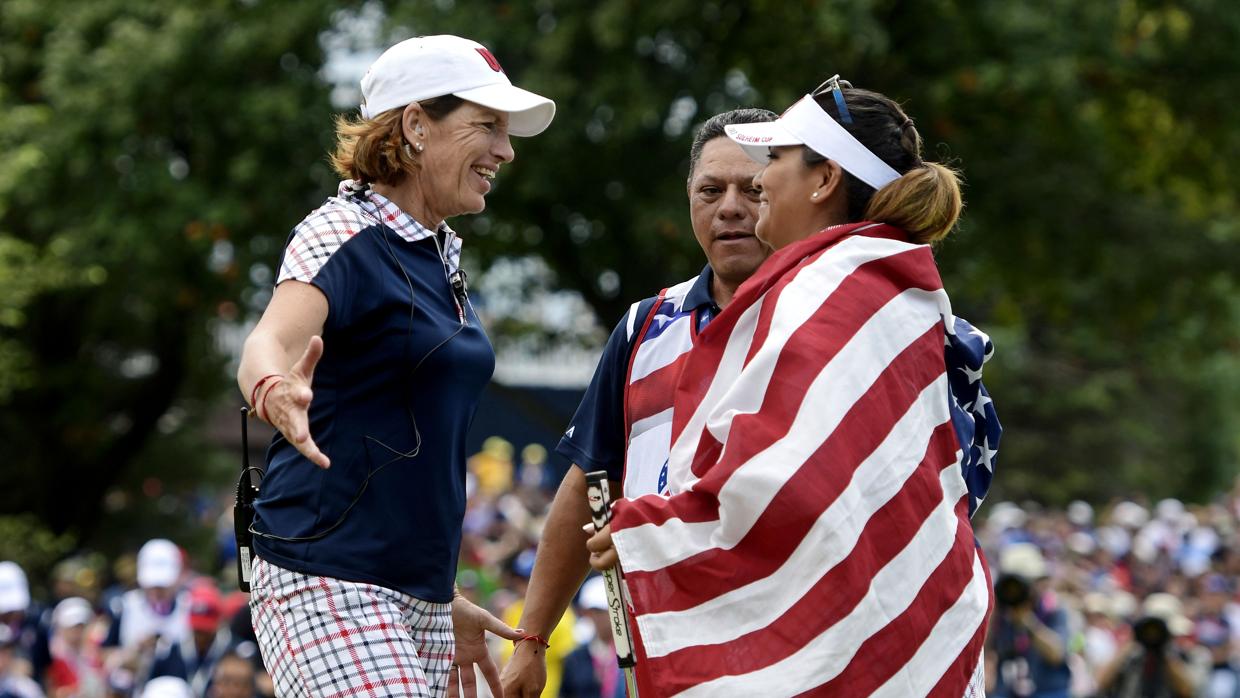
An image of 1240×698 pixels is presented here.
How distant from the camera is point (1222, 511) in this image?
27641mm

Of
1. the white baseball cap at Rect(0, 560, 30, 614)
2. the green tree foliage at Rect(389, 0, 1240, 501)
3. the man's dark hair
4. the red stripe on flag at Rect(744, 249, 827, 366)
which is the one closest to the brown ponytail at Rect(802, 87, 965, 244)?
the red stripe on flag at Rect(744, 249, 827, 366)

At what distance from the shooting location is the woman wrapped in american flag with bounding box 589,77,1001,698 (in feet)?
11.4

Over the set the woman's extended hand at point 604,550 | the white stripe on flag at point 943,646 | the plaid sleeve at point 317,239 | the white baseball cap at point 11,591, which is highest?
the plaid sleeve at point 317,239

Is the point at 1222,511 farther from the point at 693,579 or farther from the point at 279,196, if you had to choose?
Result: the point at 693,579

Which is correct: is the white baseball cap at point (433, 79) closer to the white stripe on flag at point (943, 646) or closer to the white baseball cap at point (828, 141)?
the white baseball cap at point (828, 141)

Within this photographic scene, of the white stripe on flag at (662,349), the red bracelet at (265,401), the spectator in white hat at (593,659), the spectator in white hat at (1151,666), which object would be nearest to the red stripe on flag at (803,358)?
the red bracelet at (265,401)

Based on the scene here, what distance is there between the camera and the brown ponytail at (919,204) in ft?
12.5

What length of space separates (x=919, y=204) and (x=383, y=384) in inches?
49.1

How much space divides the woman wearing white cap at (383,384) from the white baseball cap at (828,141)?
0.61 metres

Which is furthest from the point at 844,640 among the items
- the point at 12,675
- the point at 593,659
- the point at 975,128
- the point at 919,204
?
the point at 975,128

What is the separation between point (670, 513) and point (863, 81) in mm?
13613

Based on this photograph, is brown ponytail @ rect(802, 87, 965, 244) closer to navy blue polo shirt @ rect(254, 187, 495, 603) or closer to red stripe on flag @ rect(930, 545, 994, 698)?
red stripe on flag @ rect(930, 545, 994, 698)

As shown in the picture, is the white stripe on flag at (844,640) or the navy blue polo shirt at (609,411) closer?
the white stripe on flag at (844,640)

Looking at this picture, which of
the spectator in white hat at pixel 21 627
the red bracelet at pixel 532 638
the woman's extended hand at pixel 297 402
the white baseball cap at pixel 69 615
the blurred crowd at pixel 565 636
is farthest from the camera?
the white baseball cap at pixel 69 615
